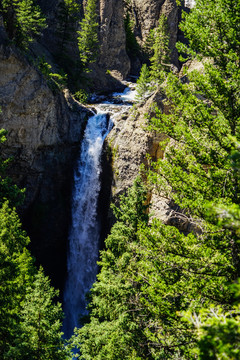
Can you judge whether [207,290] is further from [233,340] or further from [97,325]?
[97,325]

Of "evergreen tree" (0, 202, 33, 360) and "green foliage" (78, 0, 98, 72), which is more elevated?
"green foliage" (78, 0, 98, 72)

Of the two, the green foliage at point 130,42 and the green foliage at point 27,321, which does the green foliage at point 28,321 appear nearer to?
the green foliage at point 27,321

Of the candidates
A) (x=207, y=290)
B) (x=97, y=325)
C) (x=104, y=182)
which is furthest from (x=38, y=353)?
(x=104, y=182)

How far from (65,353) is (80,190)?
17.5 m

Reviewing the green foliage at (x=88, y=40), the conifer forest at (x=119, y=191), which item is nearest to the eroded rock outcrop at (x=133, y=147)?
the conifer forest at (x=119, y=191)

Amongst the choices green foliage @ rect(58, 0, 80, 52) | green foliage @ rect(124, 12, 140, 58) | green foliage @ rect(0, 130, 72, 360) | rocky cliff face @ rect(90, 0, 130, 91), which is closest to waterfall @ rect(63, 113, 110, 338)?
green foliage @ rect(0, 130, 72, 360)

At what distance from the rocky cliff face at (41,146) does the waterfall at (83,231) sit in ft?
4.37

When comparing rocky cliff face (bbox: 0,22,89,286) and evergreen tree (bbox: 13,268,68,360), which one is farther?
rocky cliff face (bbox: 0,22,89,286)

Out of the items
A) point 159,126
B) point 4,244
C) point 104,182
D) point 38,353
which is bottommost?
point 38,353

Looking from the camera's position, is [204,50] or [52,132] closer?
[204,50]

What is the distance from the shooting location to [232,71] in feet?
21.0

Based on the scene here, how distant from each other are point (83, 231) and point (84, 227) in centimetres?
43

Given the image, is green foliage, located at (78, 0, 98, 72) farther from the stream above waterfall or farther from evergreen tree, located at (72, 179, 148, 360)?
evergreen tree, located at (72, 179, 148, 360)

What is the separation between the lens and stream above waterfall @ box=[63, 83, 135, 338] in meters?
24.9
